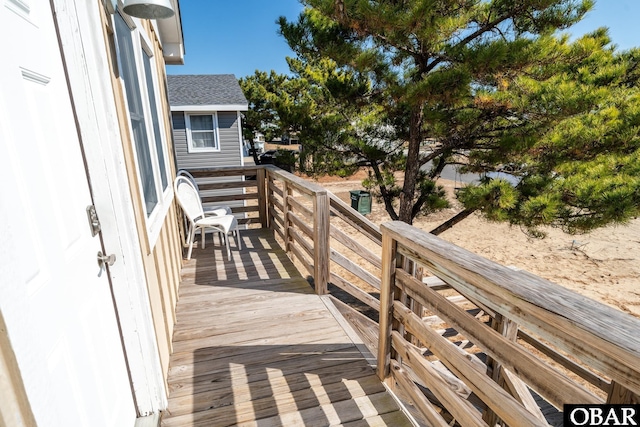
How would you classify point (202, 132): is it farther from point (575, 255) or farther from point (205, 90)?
point (575, 255)

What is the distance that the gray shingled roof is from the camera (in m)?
9.24

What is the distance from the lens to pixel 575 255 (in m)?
8.12

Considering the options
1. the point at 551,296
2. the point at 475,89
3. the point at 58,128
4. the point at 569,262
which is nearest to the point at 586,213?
the point at 475,89

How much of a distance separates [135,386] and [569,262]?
902cm

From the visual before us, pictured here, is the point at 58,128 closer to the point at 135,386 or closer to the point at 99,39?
the point at 99,39

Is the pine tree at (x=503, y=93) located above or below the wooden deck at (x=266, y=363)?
above

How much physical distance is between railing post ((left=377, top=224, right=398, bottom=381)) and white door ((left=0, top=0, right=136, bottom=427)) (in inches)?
50.5

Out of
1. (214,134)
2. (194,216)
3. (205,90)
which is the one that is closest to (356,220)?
(194,216)

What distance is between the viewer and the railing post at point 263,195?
15.5ft

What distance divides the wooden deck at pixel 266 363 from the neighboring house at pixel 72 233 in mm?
273

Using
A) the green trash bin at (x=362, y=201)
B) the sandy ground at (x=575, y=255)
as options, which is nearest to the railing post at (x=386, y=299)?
the sandy ground at (x=575, y=255)

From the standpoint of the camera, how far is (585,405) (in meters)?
0.87

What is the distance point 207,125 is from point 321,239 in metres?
7.94

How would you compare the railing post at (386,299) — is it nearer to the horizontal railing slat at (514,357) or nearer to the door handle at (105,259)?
the horizontal railing slat at (514,357)
